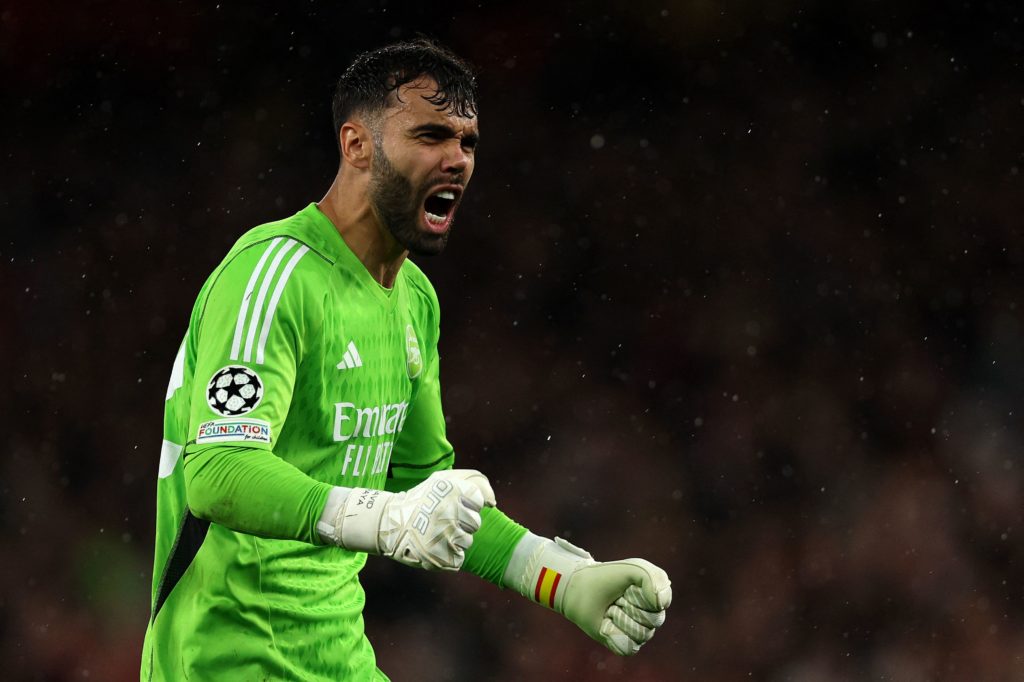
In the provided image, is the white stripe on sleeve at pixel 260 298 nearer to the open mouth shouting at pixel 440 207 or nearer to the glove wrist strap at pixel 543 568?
the open mouth shouting at pixel 440 207

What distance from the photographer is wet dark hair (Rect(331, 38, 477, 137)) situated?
2916 mm

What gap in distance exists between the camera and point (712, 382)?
6953 millimetres

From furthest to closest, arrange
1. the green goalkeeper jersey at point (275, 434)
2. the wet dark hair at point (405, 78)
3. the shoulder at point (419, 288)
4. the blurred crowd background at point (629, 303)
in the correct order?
the blurred crowd background at point (629, 303) → the shoulder at point (419, 288) → the wet dark hair at point (405, 78) → the green goalkeeper jersey at point (275, 434)

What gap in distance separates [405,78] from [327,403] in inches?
26.0

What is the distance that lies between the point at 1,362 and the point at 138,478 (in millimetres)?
776

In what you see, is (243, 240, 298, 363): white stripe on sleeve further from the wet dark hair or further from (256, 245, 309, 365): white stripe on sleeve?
the wet dark hair

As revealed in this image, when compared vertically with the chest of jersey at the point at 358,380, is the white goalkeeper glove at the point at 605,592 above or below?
below

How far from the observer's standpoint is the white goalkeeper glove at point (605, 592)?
2883mm

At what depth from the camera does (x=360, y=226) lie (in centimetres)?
297

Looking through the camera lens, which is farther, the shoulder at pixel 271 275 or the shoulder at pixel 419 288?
the shoulder at pixel 419 288

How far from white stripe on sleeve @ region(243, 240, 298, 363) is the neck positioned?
21 cm

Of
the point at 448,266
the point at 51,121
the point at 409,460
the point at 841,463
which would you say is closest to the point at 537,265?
the point at 448,266

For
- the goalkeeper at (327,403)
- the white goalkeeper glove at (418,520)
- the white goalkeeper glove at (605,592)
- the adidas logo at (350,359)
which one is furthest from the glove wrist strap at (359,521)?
the white goalkeeper glove at (605,592)

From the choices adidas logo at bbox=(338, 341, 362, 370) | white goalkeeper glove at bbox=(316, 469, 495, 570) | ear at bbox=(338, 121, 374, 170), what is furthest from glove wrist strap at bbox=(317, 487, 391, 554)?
ear at bbox=(338, 121, 374, 170)
